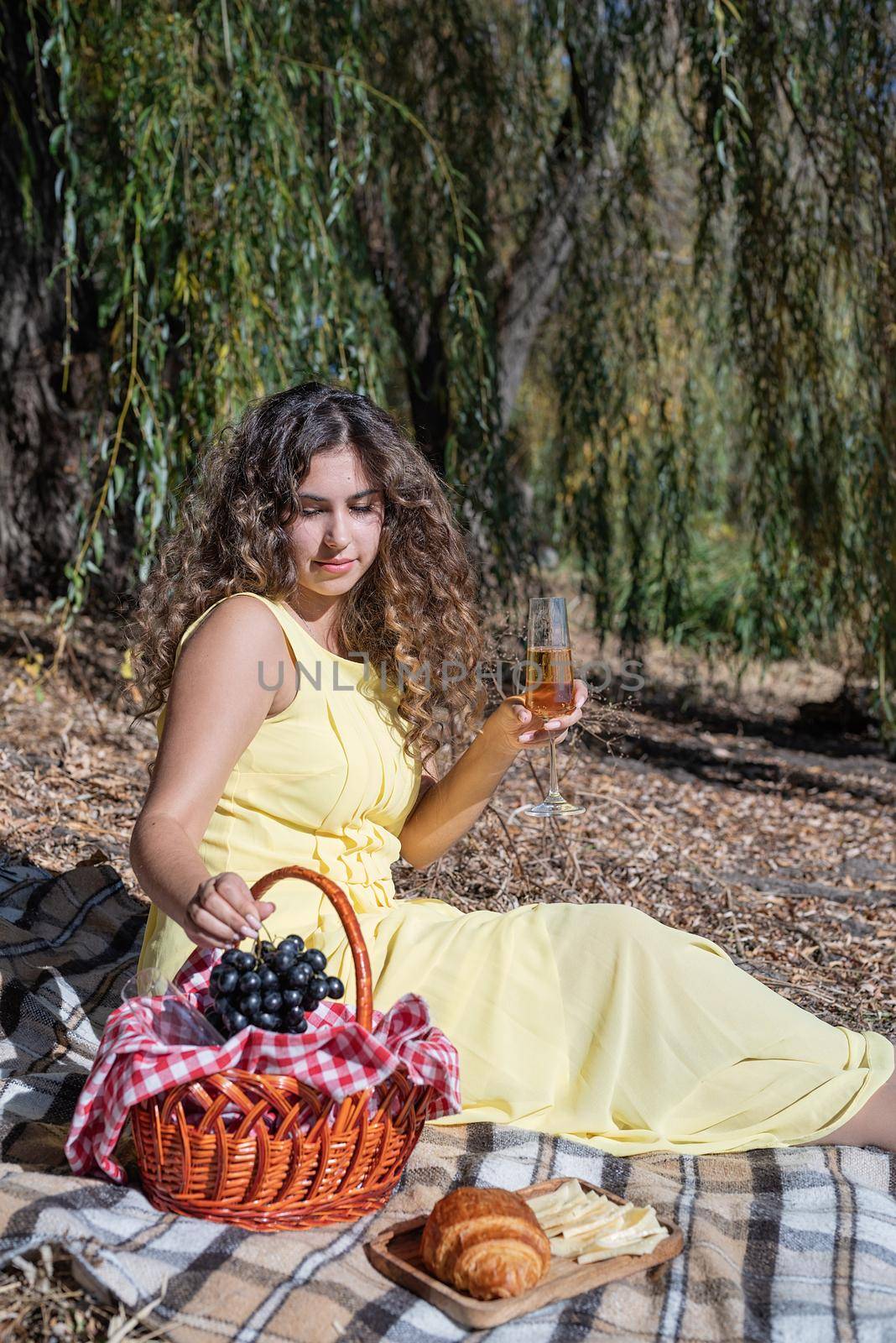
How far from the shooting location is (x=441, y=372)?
19.9 feet

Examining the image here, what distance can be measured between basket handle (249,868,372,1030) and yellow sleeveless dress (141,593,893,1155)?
1.10ft

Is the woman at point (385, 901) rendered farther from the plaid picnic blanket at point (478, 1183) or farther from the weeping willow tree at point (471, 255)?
the weeping willow tree at point (471, 255)

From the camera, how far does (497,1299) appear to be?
191 centimetres

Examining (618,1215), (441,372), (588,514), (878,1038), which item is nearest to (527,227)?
(441,372)

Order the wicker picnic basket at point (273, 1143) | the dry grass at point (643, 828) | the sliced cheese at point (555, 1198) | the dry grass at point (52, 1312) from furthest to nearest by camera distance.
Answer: the dry grass at point (643, 828), the sliced cheese at point (555, 1198), the wicker picnic basket at point (273, 1143), the dry grass at point (52, 1312)

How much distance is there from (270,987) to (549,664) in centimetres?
83

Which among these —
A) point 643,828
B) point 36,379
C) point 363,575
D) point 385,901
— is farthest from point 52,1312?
point 36,379

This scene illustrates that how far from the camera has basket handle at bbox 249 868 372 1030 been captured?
79.5 inches

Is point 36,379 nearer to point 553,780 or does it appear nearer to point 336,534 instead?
point 336,534

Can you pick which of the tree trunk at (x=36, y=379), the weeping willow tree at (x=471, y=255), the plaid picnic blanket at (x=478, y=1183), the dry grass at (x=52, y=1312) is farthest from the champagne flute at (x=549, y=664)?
the tree trunk at (x=36, y=379)

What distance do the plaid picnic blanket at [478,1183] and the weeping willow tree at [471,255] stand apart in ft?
8.03

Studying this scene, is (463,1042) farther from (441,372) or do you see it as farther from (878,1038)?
(441,372)

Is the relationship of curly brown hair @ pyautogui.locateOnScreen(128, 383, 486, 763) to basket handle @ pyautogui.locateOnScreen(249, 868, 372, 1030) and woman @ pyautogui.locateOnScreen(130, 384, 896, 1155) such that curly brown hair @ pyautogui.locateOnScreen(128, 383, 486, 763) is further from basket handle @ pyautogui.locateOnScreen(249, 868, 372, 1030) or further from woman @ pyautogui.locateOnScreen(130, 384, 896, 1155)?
basket handle @ pyautogui.locateOnScreen(249, 868, 372, 1030)

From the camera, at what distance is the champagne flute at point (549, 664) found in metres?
Answer: 2.48
